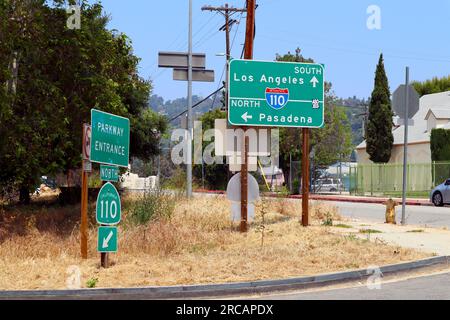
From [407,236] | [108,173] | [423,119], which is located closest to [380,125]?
[423,119]

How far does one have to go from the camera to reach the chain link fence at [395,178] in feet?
148

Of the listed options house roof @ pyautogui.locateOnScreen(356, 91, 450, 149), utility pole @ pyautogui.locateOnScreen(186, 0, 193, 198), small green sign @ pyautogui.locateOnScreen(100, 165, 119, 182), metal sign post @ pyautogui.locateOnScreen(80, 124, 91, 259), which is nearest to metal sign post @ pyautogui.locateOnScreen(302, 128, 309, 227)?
small green sign @ pyautogui.locateOnScreen(100, 165, 119, 182)

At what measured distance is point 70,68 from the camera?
62.2 feet

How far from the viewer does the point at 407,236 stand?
54.3ft

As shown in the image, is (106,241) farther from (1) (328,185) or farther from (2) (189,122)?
(1) (328,185)

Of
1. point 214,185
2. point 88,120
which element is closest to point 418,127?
point 214,185

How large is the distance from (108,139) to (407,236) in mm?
7543

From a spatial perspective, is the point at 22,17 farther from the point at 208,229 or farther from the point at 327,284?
the point at 327,284

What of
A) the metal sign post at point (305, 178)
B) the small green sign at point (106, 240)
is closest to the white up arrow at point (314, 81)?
the metal sign post at point (305, 178)

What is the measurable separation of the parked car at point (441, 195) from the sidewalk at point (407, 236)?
14.4 metres

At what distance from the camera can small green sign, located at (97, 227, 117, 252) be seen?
12023 mm

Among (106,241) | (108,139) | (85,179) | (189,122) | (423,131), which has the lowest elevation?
(106,241)
